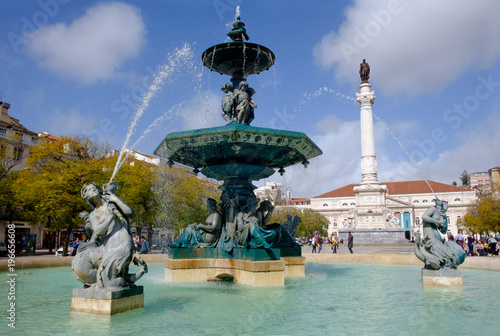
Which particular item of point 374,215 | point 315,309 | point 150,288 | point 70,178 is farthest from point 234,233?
point 374,215

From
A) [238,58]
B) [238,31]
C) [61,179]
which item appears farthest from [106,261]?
[61,179]

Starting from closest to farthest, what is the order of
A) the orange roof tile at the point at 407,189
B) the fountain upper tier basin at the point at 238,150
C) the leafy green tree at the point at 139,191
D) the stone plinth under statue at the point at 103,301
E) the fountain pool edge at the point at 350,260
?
the stone plinth under statue at the point at 103,301 → the fountain upper tier basin at the point at 238,150 → the fountain pool edge at the point at 350,260 → the leafy green tree at the point at 139,191 → the orange roof tile at the point at 407,189

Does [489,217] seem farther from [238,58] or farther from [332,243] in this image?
[238,58]

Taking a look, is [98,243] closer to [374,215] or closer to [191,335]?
[191,335]

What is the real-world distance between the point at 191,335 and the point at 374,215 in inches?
1820

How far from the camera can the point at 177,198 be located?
35.9 meters

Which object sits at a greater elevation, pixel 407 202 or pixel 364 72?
pixel 364 72

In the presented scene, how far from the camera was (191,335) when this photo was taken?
13.6 feet

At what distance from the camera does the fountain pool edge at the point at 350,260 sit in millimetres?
11407

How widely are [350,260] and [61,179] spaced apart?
17367 millimetres

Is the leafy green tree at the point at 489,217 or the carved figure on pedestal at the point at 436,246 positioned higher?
the leafy green tree at the point at 489,217

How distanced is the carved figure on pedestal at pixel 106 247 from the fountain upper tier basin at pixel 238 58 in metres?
5.96

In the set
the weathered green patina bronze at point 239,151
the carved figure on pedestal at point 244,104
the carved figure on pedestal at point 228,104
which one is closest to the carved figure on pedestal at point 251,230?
the weathered green patina bronze at point 239,151

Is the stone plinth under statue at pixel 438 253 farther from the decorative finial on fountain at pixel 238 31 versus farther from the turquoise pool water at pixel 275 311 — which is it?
the decorative finial on fountain at pixel 238 31
